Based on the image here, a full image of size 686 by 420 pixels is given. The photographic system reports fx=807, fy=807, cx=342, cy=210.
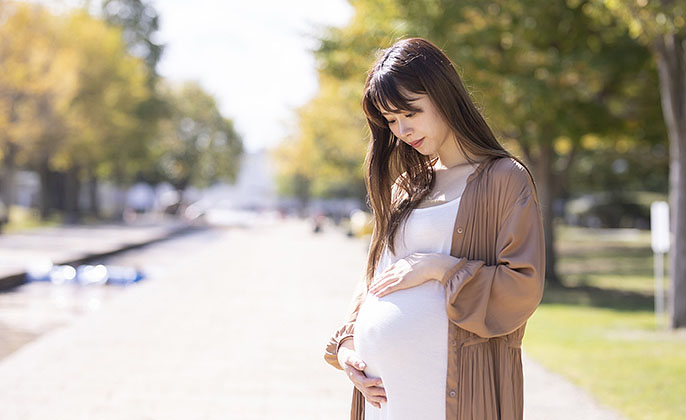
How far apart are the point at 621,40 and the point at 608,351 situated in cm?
794

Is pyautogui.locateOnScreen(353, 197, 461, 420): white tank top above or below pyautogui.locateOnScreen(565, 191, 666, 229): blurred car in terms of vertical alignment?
above

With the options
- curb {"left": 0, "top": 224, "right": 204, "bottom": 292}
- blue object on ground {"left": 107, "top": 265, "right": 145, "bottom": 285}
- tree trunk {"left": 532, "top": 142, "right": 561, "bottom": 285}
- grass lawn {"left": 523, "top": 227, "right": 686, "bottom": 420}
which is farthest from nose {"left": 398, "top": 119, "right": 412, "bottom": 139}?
tree trunk {"left": 532, "top": 142, "right": 561, "bottom": 285}

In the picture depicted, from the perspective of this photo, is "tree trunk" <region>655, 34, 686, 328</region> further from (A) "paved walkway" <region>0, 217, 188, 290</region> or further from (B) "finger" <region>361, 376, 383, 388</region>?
(A) "paved walkway" <region>0, 217, 188, 290</region>

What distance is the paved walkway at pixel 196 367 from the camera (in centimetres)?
582

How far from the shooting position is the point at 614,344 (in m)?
9.29

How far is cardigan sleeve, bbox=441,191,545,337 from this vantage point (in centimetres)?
219

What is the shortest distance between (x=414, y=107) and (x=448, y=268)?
0.49 m

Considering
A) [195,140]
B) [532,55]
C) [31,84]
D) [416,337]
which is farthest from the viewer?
[195,140]

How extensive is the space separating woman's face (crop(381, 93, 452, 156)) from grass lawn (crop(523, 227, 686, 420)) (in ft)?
13.3

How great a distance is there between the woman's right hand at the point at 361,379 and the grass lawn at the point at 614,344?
12.5ft

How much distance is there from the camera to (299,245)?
29.9m

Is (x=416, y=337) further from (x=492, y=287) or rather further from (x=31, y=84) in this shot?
(x=31, y=84)

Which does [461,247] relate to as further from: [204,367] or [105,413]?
[204,367]

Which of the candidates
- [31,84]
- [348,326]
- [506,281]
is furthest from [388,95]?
[31,84]
